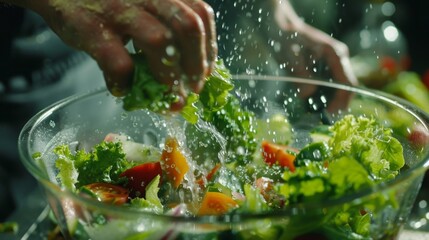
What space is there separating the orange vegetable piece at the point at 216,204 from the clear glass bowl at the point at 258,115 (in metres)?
0.17

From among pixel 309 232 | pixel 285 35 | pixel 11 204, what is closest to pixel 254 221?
pixel 309 232

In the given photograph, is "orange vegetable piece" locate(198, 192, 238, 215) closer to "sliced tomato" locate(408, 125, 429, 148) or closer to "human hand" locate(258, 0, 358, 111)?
"sliced tomato" locate(408, 125, 429, 148)

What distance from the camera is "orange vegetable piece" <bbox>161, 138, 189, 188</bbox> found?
1.12 m

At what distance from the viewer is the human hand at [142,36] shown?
0.92 m

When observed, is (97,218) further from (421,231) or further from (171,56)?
(421,231)

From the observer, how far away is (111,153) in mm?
1114

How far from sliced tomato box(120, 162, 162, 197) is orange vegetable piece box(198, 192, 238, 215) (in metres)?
0.13

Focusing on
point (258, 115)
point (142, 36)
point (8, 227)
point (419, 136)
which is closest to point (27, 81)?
point (8, 227)

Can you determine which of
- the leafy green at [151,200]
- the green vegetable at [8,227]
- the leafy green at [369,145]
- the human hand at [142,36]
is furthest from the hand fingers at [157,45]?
the green vegetable at [8,227]

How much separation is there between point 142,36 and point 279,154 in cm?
40

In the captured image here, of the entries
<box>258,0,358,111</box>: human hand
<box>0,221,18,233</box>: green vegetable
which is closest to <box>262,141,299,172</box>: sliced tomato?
<box>258,0,358,111</box>: human hand

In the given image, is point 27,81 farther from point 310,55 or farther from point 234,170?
point 234,170

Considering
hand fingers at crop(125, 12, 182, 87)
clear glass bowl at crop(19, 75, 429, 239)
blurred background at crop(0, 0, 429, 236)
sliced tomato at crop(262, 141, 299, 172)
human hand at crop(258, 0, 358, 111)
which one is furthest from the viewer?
blurred background at crop(0, 0, 429, 236)

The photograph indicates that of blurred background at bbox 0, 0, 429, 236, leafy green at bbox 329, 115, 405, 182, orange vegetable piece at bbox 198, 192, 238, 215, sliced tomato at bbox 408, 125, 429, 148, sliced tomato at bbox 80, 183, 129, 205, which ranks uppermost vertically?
sliced tomato at bbox 408, 125, 429, 148
